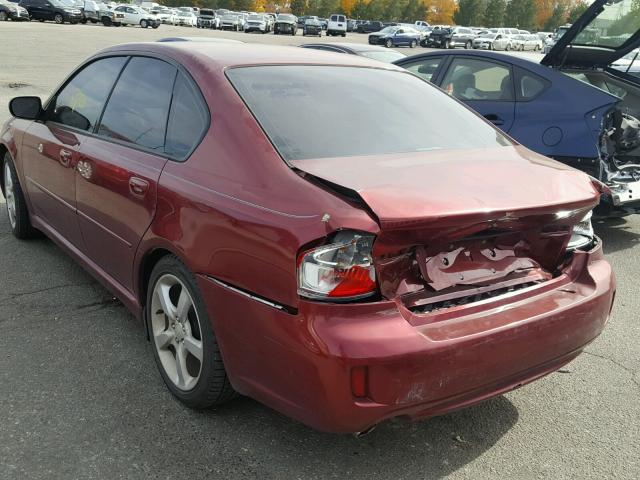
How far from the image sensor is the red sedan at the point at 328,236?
2.10m

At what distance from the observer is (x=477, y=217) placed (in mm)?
2188

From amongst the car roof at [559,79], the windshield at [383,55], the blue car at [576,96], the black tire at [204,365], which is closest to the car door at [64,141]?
the black tire at [204,365]

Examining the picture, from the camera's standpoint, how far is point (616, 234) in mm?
5965

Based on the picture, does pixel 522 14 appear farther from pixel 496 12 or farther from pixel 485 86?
pixel 485 86

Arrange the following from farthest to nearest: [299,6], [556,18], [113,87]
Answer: [299,6]
[556,18]
[113,87]

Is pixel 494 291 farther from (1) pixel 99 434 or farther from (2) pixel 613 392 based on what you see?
(1) pixel 99 434

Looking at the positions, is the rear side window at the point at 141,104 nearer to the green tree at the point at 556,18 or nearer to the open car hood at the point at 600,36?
the open car hood at the point at 600,36

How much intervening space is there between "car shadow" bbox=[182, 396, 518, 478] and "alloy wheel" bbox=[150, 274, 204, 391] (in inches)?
8.4

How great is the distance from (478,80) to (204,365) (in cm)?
478

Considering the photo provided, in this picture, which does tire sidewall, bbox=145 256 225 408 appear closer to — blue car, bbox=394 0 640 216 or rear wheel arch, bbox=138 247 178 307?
rear wheel arch, bbox=138 247 178 307

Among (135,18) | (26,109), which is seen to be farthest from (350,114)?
(135,18)

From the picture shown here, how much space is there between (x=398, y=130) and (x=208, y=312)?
1.27 meters

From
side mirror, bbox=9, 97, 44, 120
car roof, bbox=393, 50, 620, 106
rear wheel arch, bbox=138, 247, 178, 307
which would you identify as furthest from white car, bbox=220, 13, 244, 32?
rear wheel arch, bbox=138, 247, 178, 307

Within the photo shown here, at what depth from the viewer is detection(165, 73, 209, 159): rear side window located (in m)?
2.74
